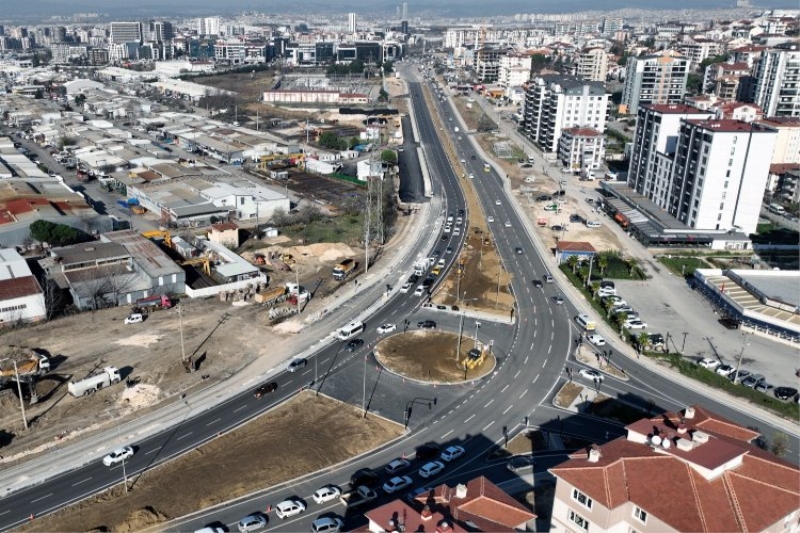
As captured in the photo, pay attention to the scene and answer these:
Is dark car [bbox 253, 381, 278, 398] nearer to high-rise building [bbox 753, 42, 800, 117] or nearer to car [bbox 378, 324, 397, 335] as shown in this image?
car [bbox 378, 324, 397, 335]

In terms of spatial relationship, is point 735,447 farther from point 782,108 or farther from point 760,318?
point 782,108

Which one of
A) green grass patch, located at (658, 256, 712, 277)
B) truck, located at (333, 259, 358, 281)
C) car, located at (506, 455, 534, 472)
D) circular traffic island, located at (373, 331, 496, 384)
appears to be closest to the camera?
car, located at (506, 455, 534, 472)

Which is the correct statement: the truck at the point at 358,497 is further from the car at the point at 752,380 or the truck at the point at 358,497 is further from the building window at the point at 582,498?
the car at the point at 752,380

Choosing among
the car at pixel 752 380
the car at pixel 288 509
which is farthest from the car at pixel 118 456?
the car at pixel 752 380

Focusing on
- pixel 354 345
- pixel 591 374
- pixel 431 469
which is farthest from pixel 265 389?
pixel 591 374

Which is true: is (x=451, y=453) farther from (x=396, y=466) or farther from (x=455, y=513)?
(x=455, y=513)

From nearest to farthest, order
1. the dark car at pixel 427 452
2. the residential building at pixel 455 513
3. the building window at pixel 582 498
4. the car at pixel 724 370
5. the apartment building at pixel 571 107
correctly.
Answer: the residential building at pixel 455 513 → the building window at pixel 582 498 → the dark car at pixel 427 452 → the car at pixel 724 370 → the apartment building at pixel 571 107

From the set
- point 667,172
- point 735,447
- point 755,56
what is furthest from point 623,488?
point 755,56

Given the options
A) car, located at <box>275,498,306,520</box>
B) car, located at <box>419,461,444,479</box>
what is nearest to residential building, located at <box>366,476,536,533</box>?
car, located at <box>419,461,444,479</box>
